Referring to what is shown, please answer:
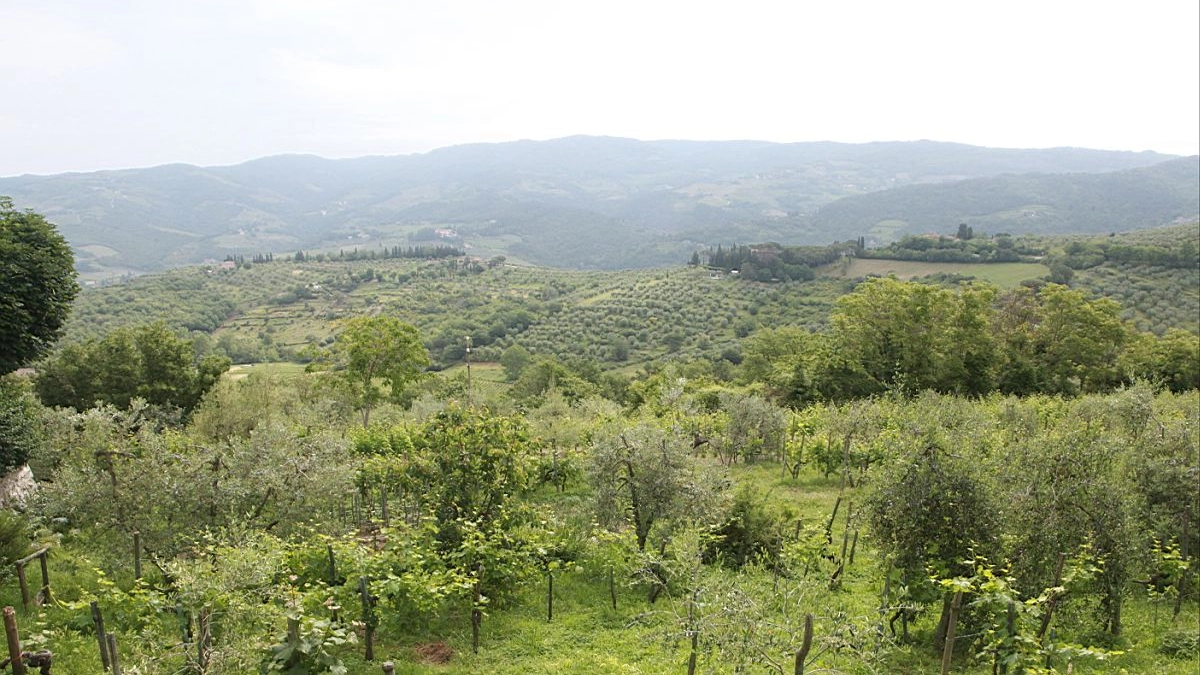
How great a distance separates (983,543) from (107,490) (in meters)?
13.1

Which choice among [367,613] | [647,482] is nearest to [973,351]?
[647,482]

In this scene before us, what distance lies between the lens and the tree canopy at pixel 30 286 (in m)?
17.0

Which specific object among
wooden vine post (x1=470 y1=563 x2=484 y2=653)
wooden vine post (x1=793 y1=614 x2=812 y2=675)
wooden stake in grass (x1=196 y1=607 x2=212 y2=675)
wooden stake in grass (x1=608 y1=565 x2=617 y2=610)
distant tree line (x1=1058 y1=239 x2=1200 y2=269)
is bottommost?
wooden stake in grass (x1=608 y1=565 x2=617 y2=610)

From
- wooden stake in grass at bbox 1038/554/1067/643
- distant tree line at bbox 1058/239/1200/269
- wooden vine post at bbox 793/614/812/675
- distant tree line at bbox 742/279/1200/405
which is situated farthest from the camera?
distant tree line at bbox 1058/239/1200/269

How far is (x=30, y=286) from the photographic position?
1747 centimetres

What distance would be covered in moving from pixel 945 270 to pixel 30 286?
100701 mm

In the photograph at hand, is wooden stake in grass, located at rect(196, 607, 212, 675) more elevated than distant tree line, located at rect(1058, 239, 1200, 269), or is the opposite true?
distant tree line, located at rect(1058, 239, 1200, 269)

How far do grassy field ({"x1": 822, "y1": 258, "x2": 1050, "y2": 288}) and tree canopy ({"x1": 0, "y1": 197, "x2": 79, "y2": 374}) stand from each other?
249 ft

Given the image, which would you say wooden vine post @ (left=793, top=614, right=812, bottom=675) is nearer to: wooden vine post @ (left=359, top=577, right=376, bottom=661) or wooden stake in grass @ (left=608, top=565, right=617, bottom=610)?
wooden stake in grass @ (left=608, top=565, right=617, bottom=610)

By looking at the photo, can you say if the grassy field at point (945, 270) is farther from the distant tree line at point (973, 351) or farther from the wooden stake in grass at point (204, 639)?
the wooden stake in grass at point (204, 639)

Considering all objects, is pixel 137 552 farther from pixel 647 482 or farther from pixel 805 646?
pixel 805 646

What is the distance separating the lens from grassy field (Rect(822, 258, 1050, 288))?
81.9 meters

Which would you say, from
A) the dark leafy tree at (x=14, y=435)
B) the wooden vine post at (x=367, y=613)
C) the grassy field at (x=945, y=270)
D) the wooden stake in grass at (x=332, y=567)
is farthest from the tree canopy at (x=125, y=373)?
the grassy field at (x=945, y=270)

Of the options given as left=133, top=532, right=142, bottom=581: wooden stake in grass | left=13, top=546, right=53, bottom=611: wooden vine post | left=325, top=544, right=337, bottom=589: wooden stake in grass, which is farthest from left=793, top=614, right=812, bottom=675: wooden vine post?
left=13, top=546, right=53, bottom=611: wooden vine post
